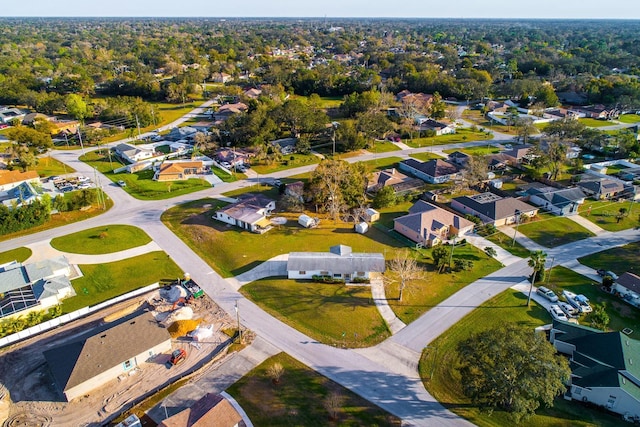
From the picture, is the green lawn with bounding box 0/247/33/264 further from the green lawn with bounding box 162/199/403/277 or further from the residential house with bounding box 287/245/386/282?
the residential house with bounding box 287/245/386/282

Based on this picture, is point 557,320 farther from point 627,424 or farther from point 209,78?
point 209,78

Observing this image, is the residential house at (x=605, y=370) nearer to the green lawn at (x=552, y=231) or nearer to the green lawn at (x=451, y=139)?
the green lawn at (x=552, y=231)

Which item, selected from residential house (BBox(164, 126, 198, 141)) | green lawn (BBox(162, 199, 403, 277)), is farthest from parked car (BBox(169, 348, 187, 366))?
residential house (BBox(164, 126, 198, 141))

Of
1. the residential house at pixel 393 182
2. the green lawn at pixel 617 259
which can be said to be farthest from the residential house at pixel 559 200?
the residential house at pixel 393 182

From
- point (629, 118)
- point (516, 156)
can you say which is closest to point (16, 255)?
point (516, 156)

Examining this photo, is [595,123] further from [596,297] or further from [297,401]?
[297,401]

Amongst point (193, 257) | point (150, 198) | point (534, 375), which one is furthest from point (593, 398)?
point (150, 198)
